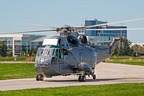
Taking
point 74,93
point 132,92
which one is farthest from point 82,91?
point 132,92

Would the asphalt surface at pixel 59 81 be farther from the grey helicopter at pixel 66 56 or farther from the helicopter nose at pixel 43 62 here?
the helicopter nose at pixel 43 62

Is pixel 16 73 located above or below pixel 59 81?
below

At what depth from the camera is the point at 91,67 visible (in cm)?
3422

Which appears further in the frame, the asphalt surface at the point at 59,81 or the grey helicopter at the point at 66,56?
the grey helicopter at the point at 66,56

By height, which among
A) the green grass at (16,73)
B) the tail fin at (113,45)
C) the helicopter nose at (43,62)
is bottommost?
the green grass at (16,73)

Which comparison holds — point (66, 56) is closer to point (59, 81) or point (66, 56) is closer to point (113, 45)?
point (59, 81)

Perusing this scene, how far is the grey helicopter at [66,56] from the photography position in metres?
30.2

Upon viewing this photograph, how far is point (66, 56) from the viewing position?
31.4m

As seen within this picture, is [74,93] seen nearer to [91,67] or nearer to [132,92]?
[132,92]

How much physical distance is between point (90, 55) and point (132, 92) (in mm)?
13226

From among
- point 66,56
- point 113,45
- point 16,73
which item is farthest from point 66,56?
point 16,73

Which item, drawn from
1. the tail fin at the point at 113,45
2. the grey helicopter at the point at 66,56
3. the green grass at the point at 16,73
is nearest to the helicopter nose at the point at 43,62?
the grey helicopter at the point at 66,56

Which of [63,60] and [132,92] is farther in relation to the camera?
[63,60]

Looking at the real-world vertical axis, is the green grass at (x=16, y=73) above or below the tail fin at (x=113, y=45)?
below
